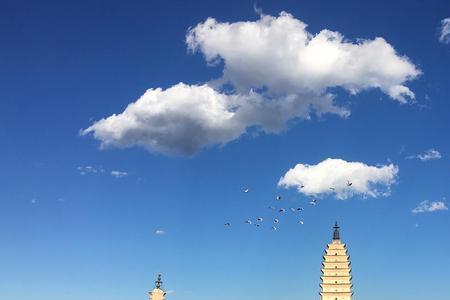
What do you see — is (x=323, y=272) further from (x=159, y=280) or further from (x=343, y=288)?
(x=159, y=280)

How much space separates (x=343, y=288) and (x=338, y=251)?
6.83 m

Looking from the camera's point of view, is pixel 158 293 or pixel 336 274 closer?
pixel 158 293

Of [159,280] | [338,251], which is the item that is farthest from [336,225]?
[159,280]

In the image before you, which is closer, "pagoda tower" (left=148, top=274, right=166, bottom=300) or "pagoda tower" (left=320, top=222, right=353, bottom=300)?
"pagoda tower" (left=148, top=274, right=166, bottom=300)

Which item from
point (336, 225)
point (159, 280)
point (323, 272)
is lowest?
point (159, 280)

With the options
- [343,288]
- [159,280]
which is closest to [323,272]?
[343,288]

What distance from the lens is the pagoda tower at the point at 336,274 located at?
4262 inches

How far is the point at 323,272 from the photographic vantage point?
110 meters

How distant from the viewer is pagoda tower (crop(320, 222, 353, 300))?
355ft

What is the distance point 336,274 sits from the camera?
109 m

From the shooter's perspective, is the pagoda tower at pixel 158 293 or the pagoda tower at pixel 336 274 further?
the pagoda tower at pixel 336 274

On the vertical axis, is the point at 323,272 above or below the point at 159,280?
above

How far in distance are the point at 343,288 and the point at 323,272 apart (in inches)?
179

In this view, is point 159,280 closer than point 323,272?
Yes
